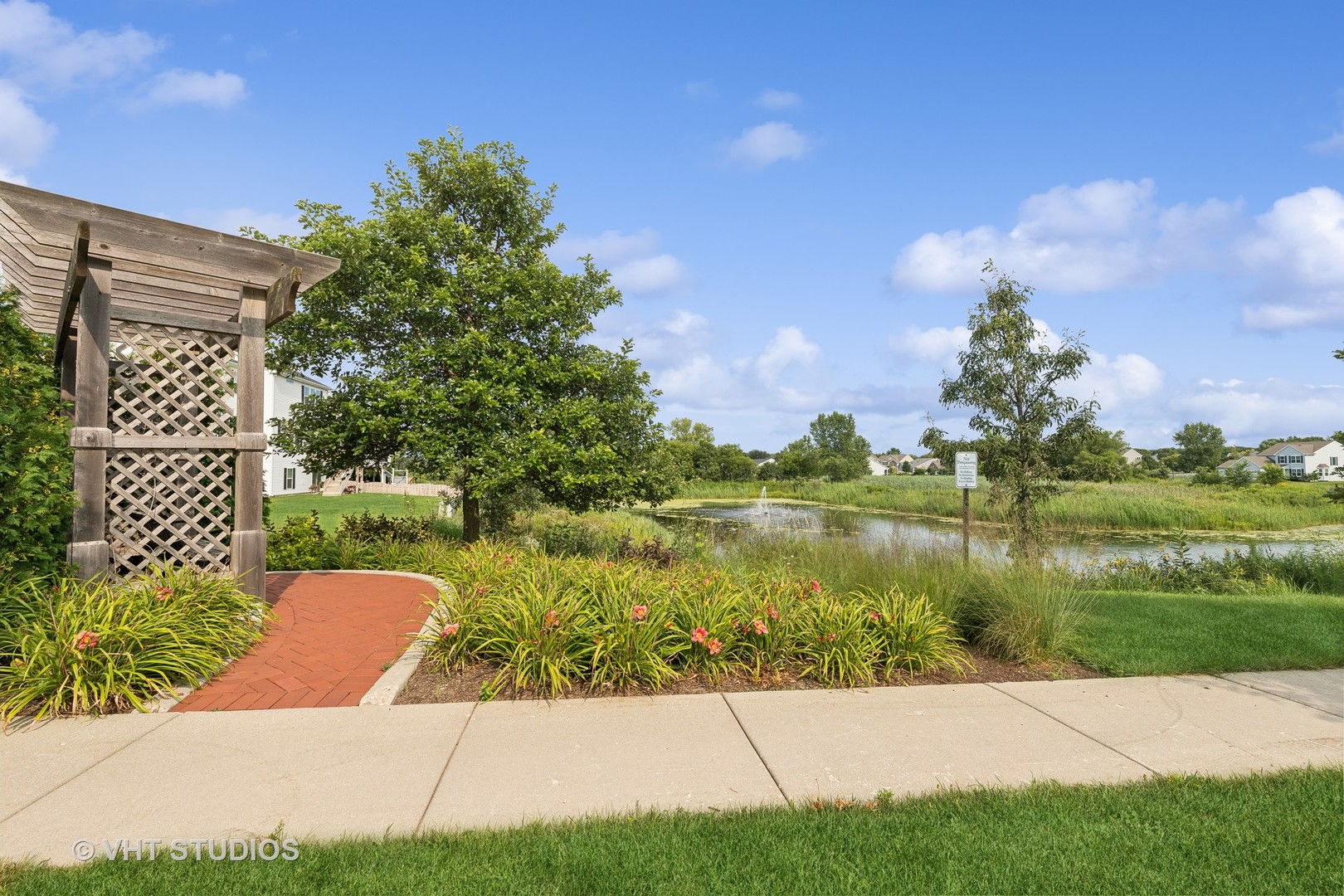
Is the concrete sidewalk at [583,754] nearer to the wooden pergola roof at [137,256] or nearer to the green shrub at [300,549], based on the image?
the wooden pergola roof at [137,256]

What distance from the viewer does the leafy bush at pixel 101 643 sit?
4.32m

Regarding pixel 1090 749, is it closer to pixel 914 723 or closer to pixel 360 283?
pixel 914 723

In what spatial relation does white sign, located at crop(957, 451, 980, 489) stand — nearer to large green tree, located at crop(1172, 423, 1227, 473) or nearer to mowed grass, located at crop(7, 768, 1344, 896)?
mowed grass, located at crop(7, 768, 1344, 896)

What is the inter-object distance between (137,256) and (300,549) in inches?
209

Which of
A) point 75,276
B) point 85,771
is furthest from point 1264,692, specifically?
point 75,276

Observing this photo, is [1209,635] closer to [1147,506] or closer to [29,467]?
[29,467]

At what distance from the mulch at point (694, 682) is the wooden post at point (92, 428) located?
2.98 m

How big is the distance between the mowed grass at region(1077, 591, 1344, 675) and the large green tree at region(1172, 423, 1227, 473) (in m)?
93.6

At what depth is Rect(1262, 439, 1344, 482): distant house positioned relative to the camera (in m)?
71.2

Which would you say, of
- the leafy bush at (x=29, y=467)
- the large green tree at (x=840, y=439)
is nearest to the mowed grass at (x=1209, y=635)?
the leafy bush at (x=29, y=467)

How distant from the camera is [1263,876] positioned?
8.68 ft

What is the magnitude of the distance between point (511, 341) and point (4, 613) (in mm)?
6910

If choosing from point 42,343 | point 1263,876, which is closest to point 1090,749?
point 1263,876

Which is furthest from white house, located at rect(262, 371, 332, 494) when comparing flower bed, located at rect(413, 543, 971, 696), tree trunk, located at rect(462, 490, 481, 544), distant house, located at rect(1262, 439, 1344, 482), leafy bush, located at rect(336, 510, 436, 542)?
distant house, located at rect(1262, 439, 1344, 482)
